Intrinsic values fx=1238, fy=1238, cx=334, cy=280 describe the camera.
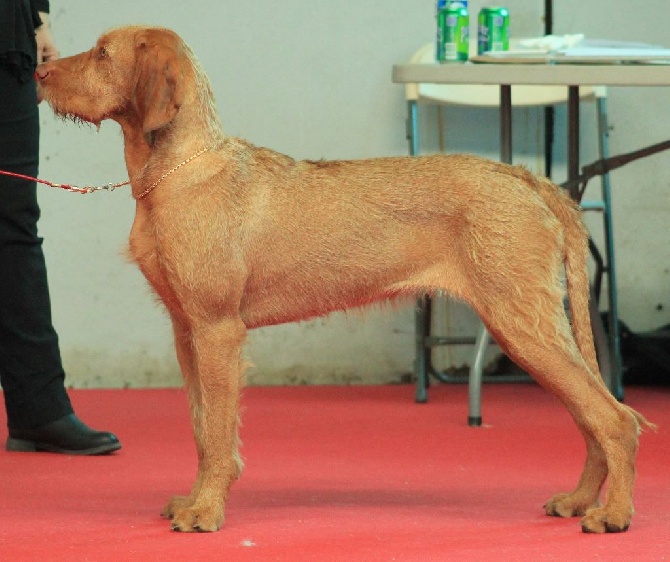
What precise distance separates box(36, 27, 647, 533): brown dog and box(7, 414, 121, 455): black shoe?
1.11 metres

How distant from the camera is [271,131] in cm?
625

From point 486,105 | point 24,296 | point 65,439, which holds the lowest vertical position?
point 65,439

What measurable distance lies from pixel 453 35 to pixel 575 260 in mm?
2100

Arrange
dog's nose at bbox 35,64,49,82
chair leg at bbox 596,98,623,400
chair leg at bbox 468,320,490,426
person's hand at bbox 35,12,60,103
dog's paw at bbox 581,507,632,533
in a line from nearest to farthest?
dog's paw at bbox 581,507,632,533, dog's nose at bbox 35,64,49,82, person's hand at bbox 35,12,60,103, chair leg at bbox 468,320,490,426, chair leg at bbox 596,98,623,400

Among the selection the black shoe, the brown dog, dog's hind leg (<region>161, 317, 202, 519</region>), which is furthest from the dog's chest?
the black shoe

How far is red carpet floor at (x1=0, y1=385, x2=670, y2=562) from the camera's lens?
118 inches

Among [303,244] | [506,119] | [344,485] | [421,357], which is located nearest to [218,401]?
[303,244]

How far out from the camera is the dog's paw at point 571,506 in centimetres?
336

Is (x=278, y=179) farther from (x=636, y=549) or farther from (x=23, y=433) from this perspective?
(x=23, y=433)

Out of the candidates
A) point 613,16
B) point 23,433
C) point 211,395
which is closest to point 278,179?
point 211,395

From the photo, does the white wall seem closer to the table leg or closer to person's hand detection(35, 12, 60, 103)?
the table leg

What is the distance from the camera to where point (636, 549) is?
2.97m

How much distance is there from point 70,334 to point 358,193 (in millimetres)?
3224

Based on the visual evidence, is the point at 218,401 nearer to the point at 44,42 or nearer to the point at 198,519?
the point at 198,519
